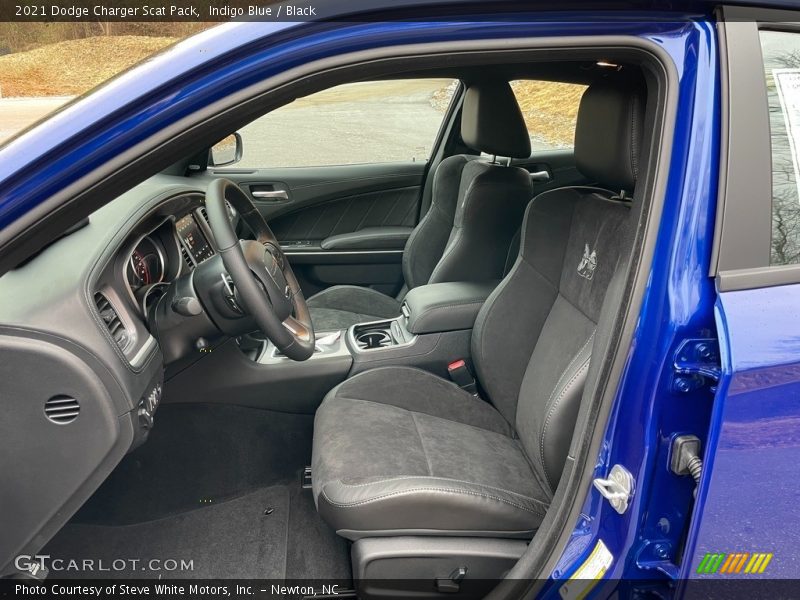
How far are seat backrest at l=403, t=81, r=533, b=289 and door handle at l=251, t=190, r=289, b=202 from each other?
102 centimetres

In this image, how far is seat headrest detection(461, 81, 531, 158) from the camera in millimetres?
2584

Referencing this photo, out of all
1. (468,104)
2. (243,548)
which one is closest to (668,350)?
(243,548)

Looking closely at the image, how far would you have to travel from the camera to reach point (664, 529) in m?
1.11

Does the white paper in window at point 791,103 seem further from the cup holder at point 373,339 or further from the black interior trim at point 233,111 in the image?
the cup holder at point 373,339

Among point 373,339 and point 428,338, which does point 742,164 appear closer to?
point 428,338

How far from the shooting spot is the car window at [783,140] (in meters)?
1.08

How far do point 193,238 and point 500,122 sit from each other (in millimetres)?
1220

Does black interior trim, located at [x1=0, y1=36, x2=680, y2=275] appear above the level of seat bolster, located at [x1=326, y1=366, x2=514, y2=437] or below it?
above

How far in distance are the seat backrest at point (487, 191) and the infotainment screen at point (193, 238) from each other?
107 cm

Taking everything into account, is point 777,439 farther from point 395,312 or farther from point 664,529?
point 395,312

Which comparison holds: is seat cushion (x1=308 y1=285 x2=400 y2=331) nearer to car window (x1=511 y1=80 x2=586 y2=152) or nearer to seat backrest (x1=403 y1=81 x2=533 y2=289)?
seat backrest (x1=403 y1=81 x2=533 y2=289)

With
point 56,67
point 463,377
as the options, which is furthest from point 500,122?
point 56,67

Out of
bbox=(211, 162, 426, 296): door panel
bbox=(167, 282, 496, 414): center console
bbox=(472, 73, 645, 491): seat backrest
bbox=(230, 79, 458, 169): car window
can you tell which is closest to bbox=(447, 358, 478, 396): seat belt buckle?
bbox=(167, 282, 496, 414): center console

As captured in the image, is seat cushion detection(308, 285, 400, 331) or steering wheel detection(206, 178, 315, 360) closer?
steering wheel detection(206, 178, 315, 360)
